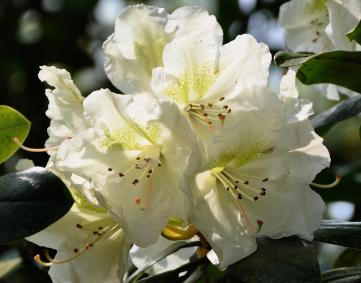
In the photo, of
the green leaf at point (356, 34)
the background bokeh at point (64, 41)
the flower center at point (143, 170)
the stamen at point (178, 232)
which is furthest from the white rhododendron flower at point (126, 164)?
the background bokeh at point (64, 41)

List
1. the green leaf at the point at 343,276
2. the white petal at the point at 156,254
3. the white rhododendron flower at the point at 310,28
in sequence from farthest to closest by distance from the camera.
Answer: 1. the white rhododendron flower at the point at 310,28
2. the white petal at the point at 156,254
3. the green leaf at the point at 343,276

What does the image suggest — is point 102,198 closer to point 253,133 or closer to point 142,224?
point 142,224

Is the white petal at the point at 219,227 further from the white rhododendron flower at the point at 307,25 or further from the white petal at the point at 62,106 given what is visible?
the white rhododendron flower at the point at 307,25

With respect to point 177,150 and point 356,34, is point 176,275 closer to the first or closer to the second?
point 177,150

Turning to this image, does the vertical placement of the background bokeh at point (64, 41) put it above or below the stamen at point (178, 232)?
below

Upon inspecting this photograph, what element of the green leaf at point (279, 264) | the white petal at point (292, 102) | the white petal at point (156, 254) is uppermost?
the white petal at point (292, 102)

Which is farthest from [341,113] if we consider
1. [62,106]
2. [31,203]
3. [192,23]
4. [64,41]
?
[64,41]

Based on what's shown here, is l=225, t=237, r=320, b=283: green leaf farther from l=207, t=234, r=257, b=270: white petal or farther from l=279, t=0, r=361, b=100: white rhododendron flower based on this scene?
l=279, t=0, r=361, b=100: white rhododendron flower
